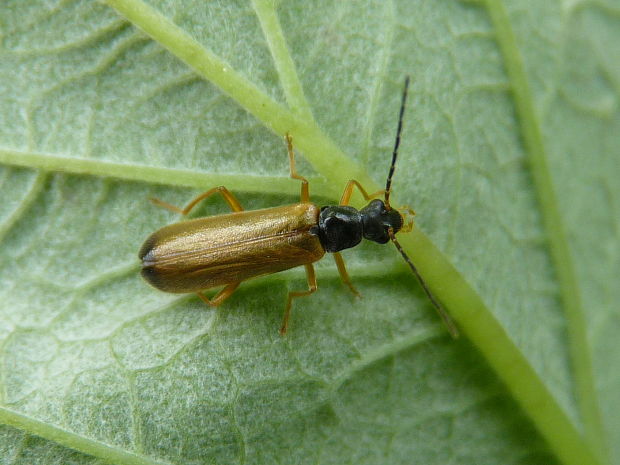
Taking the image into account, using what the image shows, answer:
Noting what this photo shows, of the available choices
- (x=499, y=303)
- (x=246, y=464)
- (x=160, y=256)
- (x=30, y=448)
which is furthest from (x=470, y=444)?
(x=30, y=448)

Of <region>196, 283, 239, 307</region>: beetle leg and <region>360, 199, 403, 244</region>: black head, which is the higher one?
<region>360, 199, 403, 244</region>: black head

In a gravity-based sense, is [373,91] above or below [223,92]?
below

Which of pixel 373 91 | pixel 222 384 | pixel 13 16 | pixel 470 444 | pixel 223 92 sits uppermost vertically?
pixel 13 16

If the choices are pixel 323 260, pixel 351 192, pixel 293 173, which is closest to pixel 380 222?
pixel 351 192

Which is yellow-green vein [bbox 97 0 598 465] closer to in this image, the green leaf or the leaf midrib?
the green leaf

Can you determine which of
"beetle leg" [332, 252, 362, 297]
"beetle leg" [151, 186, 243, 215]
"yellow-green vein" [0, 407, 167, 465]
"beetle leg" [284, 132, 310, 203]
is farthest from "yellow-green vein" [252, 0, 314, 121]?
"yellow-green vein" [0, 407, 167, 465]

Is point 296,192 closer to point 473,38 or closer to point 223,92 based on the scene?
point 223,92

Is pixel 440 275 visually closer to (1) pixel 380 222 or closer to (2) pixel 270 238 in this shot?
(1) pixel 380 222

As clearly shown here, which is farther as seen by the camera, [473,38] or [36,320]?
[473,38]

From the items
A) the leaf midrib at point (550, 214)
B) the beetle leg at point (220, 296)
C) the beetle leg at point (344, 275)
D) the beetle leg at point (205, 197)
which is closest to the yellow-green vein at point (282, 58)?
the beetle leg at point (205, 197)
